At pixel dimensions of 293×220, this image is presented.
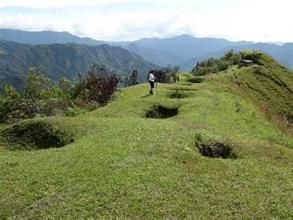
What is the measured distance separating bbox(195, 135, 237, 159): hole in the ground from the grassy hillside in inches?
15.8

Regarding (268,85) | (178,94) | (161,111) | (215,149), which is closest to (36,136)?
(215,149)

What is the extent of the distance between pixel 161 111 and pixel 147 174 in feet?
80.3

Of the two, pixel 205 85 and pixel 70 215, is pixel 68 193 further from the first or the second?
pixel 205 85

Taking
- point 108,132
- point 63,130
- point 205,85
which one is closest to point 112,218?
point 108,132

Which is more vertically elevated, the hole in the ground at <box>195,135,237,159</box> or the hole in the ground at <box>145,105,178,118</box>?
the hole in the ground at <box>195,135,237,159</box>

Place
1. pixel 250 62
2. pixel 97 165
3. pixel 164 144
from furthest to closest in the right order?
pixel 250 62
pixel 164 144
pixel 97 165

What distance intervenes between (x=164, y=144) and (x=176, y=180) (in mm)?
6531

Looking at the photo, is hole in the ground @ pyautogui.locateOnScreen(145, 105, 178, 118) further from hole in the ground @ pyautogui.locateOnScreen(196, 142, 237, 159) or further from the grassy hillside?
hole in the ground @ pyautogui.locateOnScreen(196, 142, 237, 159)

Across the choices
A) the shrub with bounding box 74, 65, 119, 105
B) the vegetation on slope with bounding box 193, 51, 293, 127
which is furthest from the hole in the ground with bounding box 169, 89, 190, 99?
the vegetation on slope with bounding box 193, 51, 293, 127

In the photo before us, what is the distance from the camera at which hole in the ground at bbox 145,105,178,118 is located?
47.7 metres

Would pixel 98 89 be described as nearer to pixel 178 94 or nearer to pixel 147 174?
pixel 178 94

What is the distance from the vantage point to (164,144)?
99.8 feet

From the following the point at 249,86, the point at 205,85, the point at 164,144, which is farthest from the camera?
the point at 249,86

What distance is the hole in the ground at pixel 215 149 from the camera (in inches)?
1223
